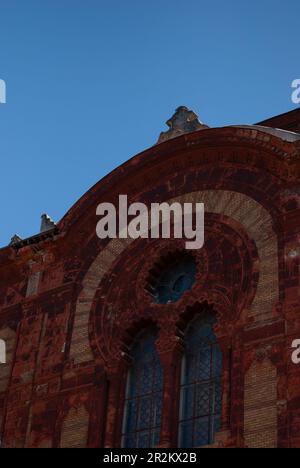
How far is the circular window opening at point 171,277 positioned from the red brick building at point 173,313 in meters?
0.02

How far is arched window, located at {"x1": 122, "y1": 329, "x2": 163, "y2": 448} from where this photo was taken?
19.0m

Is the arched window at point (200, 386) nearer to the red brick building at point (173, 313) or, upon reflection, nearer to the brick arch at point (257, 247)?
the red brick building at point (173, 313)

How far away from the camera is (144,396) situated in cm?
1953

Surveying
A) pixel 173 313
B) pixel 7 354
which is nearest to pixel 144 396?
pixel 173 313

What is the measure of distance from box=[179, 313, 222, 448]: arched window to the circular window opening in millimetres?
934

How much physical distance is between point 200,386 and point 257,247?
2639 millimetres

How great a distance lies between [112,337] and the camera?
66.6 feet

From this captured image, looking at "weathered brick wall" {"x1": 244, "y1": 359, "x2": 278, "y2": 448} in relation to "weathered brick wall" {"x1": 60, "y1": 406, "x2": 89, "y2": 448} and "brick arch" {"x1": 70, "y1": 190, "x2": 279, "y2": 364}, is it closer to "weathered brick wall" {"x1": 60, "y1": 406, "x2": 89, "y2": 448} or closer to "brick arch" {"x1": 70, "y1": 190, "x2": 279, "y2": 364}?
"brick arch" {"x1": 70, "y1": 190, "x2": 279, "y2": 364}

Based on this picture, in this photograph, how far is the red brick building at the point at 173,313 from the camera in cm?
1817

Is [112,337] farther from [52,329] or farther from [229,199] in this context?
[229,199]

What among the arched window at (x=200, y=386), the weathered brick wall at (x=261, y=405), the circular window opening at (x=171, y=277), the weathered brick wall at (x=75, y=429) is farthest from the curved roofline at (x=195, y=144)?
the weathered brick wall at (x=75, y=429)

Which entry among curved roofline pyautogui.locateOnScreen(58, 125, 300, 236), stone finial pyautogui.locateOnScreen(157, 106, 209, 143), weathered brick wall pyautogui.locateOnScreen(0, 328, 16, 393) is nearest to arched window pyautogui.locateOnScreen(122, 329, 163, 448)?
weathered brick wall pyautogui.locateOnScreen(0, 328, 16, 393)
